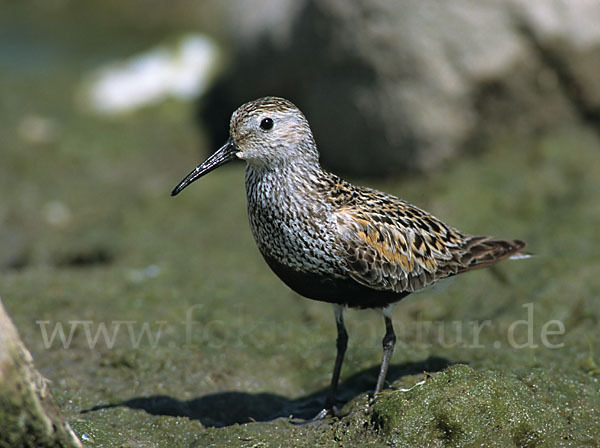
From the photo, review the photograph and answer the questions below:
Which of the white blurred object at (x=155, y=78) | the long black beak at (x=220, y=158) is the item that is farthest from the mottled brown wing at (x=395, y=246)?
the white blurred object at (x=155, y=78)

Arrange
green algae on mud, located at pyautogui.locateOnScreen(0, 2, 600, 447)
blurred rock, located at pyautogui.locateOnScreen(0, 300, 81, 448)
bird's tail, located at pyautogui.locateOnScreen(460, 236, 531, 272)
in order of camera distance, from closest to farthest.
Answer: blurred rock, located at pyautogui.locateOnScreen(0, 300, 81, 448)
green algae on mud, located at pyautogui.locateOnScreen(0, 2, 600, 447)
bird's tail, located at pyautogui.locateOnScreen(460, 236, 531, 272)

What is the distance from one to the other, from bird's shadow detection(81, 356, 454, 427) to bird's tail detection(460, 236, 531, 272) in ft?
A: 2.97

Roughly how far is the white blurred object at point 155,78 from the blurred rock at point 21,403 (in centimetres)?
1009

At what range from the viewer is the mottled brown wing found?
5785mm

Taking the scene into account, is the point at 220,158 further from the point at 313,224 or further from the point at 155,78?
the point at 155,78

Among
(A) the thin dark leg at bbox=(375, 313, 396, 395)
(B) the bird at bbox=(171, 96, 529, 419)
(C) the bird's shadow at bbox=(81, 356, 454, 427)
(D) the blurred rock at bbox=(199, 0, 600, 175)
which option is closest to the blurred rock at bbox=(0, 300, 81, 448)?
(C) the bird's shadow at bbox=(81, 356, 454, 427)

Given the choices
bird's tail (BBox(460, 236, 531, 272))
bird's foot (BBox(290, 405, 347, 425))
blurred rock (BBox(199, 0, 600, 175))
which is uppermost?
blurred rock (BBox(199, 0, 600, 175))

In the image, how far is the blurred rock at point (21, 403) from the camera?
4.02 m

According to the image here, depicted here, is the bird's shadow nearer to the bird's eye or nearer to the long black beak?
the long black beak

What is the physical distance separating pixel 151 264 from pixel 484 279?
13.1ft

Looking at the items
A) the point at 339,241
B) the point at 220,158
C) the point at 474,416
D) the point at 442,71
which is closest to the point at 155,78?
the point at 442,71

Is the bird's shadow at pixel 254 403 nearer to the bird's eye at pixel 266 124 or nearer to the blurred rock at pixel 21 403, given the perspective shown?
the blurred rock at pixel 21 403

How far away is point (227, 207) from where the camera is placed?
10922 mm

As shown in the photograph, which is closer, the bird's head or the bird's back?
the bird's back
